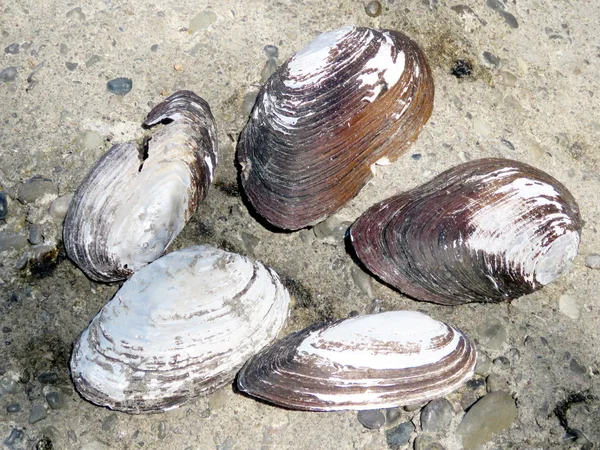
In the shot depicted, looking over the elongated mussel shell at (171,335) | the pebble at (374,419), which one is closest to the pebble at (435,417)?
the pebble at (374,419)

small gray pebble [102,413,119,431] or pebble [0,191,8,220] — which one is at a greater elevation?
pebble [0,191,8,220]

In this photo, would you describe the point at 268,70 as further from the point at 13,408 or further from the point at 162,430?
the point at 13,408

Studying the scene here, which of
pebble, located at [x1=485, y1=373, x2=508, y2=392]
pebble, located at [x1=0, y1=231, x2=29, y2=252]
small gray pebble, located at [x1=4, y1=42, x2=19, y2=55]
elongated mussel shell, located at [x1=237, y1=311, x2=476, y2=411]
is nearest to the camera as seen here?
elongated mussel shell, located at [x1=237, y1=311, x2=476, y2=411]

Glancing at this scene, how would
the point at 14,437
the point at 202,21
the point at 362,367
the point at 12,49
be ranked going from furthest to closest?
the point at 202,21
the point at 12,49
the point at 14,437
the point at 362,367

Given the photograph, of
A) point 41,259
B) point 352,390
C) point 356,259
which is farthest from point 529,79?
point 41,259

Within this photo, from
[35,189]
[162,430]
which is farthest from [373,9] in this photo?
[162,430]

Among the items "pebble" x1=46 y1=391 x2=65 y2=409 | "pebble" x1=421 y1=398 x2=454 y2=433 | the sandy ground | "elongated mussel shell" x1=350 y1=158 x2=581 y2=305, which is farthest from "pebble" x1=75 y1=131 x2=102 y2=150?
"pebble" x1=421 y1=398 x2=454 y2=433

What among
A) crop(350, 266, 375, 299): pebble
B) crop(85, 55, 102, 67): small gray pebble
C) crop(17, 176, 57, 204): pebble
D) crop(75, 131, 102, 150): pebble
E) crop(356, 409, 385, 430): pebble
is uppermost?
crop(85, 55, 102, 67): small gray pebble

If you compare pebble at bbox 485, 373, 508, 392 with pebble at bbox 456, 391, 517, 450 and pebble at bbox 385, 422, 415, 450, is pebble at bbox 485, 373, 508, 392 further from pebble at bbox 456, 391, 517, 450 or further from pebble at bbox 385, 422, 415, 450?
pebble at bbox 385, 422, 415, 450
